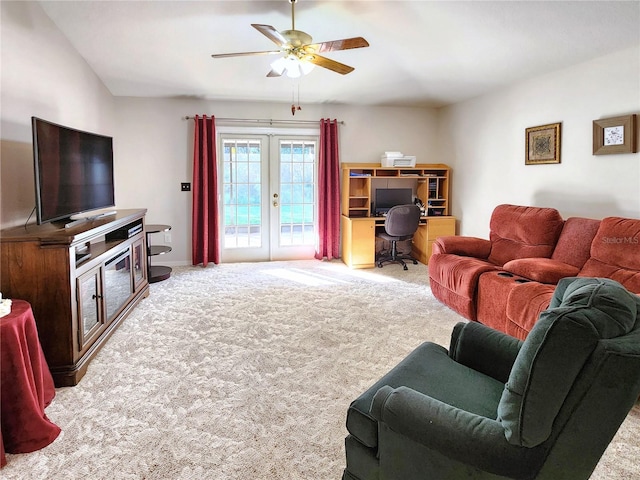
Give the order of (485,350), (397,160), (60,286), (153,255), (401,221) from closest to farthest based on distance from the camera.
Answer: (485,350), (60,286), (153,255), (401,221), (397,160)

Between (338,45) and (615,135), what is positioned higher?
(338,45)

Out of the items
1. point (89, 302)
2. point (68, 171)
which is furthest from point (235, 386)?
point (68, 171)

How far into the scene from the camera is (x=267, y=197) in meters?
5.93

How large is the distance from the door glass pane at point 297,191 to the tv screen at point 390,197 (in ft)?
3.32

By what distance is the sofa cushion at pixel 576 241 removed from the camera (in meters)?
3.22

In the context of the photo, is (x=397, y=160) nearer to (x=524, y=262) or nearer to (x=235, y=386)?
(x=524, y=262)

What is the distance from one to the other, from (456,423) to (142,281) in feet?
12.0

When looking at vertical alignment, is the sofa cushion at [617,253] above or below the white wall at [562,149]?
below

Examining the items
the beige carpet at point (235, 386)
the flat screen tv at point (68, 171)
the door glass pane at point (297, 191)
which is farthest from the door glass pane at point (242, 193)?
the flat screen tv at point (68, 171)

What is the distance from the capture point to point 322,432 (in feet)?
6.53

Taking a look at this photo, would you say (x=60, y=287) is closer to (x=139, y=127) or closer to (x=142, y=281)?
(x=142, y=281)

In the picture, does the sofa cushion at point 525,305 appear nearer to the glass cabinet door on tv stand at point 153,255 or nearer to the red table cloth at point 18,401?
the red table cloth at point 18,401

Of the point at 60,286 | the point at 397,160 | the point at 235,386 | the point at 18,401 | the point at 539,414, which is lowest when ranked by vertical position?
the point at 235,386

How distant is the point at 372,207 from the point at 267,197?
1604 millimetres
